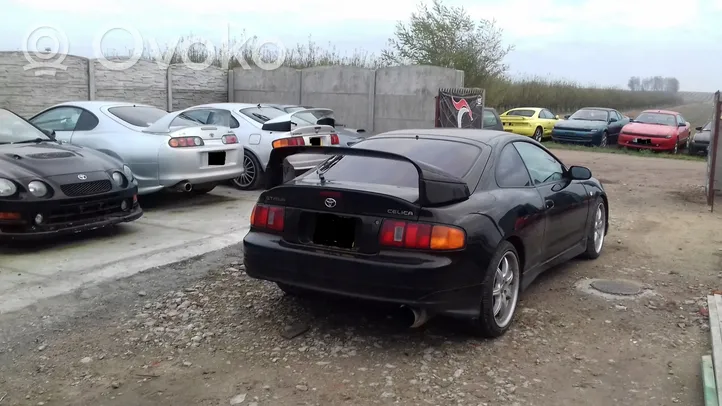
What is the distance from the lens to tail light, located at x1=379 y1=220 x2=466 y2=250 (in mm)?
4125

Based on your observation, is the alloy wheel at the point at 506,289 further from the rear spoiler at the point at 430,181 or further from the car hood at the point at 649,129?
the car hood at the point at 649,129

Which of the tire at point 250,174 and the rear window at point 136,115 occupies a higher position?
the rear window at point 136,115

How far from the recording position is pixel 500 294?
4609 millimetres

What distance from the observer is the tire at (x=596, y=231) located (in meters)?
6.55

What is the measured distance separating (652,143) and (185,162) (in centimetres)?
1619

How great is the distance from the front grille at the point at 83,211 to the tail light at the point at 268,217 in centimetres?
277

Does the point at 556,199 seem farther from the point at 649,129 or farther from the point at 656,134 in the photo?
the point at 649,129

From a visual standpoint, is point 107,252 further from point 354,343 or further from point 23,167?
point 354,343

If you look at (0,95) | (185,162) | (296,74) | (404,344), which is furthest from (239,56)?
(404,344)

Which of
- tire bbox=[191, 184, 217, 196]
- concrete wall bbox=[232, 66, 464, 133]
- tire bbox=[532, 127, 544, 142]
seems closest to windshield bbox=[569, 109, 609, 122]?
tire bbox=[532, 127, 544, 142]

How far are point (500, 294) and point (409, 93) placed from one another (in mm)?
12742

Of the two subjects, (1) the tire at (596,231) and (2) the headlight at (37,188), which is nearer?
(2) the headlight at (37,188)

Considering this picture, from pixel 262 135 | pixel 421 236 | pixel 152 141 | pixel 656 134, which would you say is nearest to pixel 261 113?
pixel 262 135

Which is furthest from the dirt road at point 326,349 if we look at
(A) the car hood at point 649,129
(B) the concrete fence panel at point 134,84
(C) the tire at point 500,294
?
(A) the car hood at point 649,129
